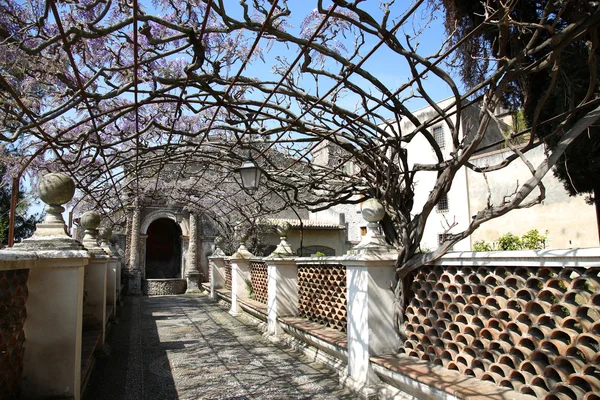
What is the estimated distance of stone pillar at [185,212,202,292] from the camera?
20000 millimetres

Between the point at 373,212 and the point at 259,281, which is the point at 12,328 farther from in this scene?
the point at 259,281

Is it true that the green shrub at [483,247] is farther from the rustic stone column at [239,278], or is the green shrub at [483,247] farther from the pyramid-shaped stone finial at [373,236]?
the pyramid-shaped stone finial at [373,236]

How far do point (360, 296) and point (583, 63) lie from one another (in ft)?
13.0

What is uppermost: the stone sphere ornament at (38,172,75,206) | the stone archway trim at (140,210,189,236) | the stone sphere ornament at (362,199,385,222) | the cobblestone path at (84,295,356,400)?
the stone archway trim at (140,210,189,236)

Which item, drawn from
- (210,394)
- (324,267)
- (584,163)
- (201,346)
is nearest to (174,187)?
(201,346)

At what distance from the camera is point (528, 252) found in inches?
120

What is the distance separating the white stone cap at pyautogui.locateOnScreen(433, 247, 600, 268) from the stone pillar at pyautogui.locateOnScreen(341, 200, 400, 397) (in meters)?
0.90

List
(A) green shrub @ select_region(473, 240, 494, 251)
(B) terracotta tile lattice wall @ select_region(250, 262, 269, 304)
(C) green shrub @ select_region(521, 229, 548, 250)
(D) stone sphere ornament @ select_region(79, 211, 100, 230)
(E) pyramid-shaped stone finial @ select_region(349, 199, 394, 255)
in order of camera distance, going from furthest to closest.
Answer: (A) green shrub @ select_region(473, 240, 494, 251)
(C) green shrub @ select_region(521, 229, 548, 250)
(B) terracotta tile lattice wall @ select_region(250, 262, 269, 304)
(D) stone sphere ornament @ select_region(79, 211, 100, 230)
(E) pyramid-shaped stone finial @ select_region(349, 199, 394, 255)

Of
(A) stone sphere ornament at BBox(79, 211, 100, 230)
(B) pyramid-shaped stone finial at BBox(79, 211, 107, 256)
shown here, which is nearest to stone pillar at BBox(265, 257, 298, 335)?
(B) pyramid-shaped stone finial at BBox(79, 211, 107, 256)

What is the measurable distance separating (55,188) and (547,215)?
14.3m

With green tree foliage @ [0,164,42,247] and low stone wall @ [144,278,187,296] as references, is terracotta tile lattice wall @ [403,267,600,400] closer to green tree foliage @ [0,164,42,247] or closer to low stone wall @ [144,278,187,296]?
low stone wall @ [144,278,187,296]

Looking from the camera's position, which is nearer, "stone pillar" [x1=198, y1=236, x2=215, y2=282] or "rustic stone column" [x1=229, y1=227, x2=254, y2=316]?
"rustic stone column" [x1=229, y1=227, x2=254, y2=316]

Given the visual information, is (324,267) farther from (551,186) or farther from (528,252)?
(551,186)

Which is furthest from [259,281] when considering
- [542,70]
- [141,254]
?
[141,254]
